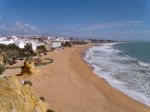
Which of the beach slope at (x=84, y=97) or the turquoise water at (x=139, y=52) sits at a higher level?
the beach slope at (x=84, y=97)

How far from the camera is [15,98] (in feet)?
36.5

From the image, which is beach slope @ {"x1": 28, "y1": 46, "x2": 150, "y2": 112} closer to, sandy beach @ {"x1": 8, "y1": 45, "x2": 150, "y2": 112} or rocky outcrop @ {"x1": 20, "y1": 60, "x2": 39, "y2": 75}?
sandy beach @ {"x1": 8, "y1": 45, "x2": 150, "y2": 112}

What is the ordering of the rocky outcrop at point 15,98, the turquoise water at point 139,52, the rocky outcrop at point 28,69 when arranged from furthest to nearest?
the turquoise water at point 139,52 < the rocky outcrop at point 28,69 < the rocky outcrop at point 15,98

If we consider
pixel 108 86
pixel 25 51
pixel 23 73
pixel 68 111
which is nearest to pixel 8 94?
pixel 68 111

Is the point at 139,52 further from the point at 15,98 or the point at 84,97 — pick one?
the point at 15,98

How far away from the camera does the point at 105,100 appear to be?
68.0 ft

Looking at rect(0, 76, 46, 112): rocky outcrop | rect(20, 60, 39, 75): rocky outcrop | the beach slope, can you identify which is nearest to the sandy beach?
the beach slope

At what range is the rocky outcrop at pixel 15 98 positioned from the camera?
10481 mm

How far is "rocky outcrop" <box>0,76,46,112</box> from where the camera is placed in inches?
413

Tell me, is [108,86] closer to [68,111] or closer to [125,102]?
[125,102]

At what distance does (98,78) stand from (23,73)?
7792mm

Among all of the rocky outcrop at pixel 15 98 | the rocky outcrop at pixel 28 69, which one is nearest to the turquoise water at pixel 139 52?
the rocky outcrop at pixel 28 69

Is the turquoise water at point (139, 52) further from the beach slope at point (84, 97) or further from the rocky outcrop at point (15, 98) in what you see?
the rocky outcrop at point (15, 98)

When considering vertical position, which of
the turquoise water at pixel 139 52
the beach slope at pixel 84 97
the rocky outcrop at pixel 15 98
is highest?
the rocky outcrop at pixel 15 98
